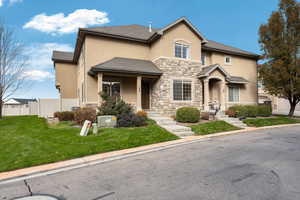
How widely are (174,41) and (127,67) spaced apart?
4874 mm

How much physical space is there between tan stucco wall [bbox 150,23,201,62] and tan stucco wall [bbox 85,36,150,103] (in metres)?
1.62

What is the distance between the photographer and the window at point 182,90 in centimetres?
1505

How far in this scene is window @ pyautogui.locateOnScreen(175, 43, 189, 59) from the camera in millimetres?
15508

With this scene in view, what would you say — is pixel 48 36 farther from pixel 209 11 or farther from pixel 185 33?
pixel 209 11

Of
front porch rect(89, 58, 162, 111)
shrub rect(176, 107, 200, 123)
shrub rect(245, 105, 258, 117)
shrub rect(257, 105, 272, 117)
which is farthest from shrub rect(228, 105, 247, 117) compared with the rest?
front porch rect(89, 58, 162, 111)

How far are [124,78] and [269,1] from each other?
15.9 metres

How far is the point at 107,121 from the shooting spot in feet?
35.7

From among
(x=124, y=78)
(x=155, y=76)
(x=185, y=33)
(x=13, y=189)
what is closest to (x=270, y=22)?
(x=185, y=33)

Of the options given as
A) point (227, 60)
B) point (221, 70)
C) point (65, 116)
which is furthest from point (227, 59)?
point (65, 116)

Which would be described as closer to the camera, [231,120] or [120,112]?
[120,112]

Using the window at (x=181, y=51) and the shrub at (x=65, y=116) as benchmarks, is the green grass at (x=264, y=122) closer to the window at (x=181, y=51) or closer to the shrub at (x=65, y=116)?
the window at (x=181, y=51)

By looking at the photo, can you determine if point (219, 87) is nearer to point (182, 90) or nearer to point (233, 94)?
point (233, 94)

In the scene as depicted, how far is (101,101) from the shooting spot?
42.2 feet

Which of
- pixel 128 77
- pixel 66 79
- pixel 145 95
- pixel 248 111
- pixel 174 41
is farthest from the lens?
pixel 66 79
